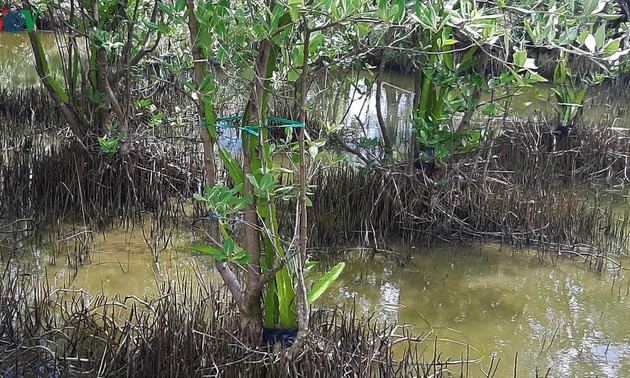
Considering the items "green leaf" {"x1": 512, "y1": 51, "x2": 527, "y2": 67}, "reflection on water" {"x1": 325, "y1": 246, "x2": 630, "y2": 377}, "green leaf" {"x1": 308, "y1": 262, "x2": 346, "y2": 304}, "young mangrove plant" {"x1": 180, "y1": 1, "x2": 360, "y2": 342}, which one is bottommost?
"reflection on water" {"x1": 325, "y1": 246, "x2": 630, "y2": 377}

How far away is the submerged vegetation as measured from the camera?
205 cm

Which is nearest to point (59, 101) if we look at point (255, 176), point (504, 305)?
point (255, 176)

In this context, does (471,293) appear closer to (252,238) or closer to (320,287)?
(320,287)

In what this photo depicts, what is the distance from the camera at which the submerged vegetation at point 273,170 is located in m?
2.05

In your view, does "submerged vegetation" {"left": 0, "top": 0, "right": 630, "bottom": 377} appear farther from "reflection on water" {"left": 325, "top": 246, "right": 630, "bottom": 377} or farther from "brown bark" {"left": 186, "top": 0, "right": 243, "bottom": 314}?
"reflection on water" {"left": 325, "top": 246, "right": 630, "bottom": 377}

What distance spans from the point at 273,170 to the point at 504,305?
1611 mm

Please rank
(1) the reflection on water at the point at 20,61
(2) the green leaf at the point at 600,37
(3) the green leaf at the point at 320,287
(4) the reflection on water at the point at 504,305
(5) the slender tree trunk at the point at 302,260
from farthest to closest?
1. (1) the reflection on water at the point at 20,61
2. (4) the reflection on water at the point at 504,305
3. (3) the green leaf at the point at 320,287
4. (5) the slender tree trunk at the point at 302,260
5. (2) the green leaf at the point at 600,37

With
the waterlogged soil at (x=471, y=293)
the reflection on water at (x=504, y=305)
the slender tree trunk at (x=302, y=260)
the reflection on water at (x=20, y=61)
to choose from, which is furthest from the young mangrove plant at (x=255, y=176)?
the reflection on water at (x=20, y=61)

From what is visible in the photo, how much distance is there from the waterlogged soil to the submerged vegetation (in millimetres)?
108

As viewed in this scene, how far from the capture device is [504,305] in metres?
3.26

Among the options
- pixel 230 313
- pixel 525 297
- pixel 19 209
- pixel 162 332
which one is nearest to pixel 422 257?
pixel 525 297

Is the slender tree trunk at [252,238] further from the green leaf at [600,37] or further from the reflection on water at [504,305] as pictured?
the green leaf at [600,37]

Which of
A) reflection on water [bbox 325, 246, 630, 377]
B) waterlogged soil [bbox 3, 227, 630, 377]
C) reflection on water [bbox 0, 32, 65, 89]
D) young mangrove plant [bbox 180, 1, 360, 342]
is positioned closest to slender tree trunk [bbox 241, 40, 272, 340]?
young mangrove plant [bbox 180, 1, 360, 342]

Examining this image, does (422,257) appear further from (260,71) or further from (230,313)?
(260,71)
